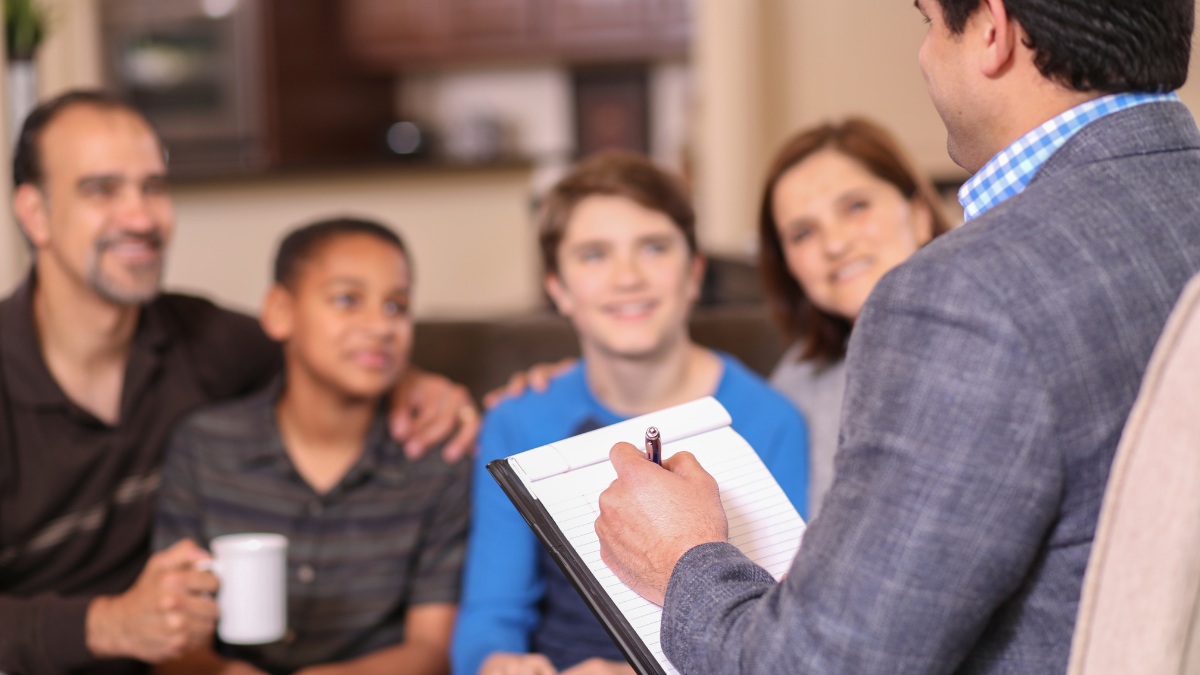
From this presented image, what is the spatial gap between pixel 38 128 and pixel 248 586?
0.95m

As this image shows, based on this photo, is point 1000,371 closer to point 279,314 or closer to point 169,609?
point 169,609

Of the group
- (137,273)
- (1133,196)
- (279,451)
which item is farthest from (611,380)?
(1133,196)

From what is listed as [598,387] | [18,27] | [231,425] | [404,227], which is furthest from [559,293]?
[404,227]

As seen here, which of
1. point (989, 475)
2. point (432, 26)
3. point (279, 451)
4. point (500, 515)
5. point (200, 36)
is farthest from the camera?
point (432, 26)

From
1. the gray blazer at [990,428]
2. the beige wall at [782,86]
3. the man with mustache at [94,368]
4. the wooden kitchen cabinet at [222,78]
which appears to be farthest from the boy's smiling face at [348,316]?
the wooden kitchen cabinet at [222,78]

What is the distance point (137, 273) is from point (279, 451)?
0.37 m

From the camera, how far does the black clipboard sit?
0.88 m

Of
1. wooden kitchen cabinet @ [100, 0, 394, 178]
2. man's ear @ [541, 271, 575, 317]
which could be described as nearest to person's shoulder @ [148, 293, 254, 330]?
man's ear @ [541, 271, 575, 317]

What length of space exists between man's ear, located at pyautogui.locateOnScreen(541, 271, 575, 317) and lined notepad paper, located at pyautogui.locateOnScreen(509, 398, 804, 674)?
2.68ft

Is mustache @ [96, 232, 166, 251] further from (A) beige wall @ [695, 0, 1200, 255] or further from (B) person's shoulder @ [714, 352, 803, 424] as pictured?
(A) beige wall @ [695, 0, 1200, 255]

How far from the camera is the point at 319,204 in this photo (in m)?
5.48

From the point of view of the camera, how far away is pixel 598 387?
179 cm

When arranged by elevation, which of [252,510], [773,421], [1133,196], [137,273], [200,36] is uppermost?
[200,36]

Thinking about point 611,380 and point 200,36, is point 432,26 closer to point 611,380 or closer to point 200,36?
point 200,36
